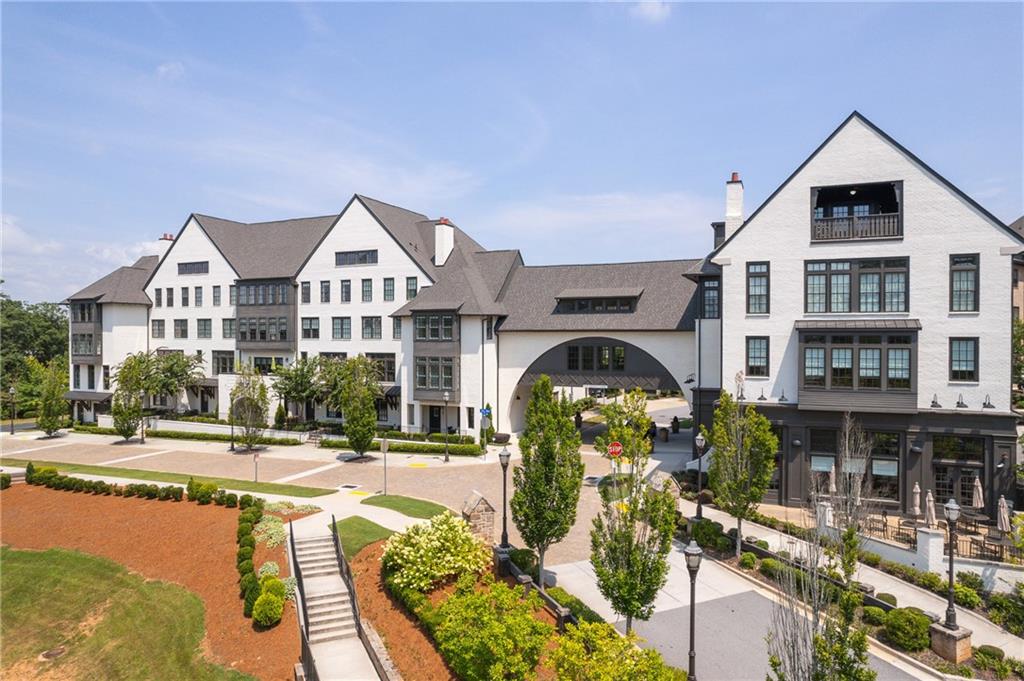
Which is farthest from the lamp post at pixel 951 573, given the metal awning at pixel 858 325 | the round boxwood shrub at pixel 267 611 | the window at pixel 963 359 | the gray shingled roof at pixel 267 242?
the gray shingled roof at pixel 267 242

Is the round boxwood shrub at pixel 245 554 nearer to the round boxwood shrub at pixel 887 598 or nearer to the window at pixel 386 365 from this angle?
the round boxwood shrub at pixel 887 598

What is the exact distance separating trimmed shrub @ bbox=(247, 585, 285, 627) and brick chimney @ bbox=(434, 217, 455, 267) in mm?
32452

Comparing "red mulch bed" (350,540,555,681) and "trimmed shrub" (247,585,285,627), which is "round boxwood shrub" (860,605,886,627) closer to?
"red mulch bed" (350,540,555,681)

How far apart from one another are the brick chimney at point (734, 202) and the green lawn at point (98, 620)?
29.2 metres

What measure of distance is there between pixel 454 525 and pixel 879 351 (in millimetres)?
19970

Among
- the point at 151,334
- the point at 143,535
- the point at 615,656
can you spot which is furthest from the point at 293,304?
the point at 615,656

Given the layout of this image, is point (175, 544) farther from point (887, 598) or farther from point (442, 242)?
point (442, 242)

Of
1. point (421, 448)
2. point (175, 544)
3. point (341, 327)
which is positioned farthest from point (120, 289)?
point (175, 544)

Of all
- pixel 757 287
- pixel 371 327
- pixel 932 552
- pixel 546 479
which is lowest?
pixel 932 552

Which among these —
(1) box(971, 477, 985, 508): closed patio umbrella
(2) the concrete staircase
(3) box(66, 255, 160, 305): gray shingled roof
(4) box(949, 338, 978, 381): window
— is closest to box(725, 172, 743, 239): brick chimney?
(4) box(949, 338, 978, 381): window

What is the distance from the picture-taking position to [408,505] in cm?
2642

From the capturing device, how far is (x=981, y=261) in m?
24.8

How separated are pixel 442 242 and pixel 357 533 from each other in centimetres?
2866

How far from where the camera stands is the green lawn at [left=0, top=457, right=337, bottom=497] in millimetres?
29312
